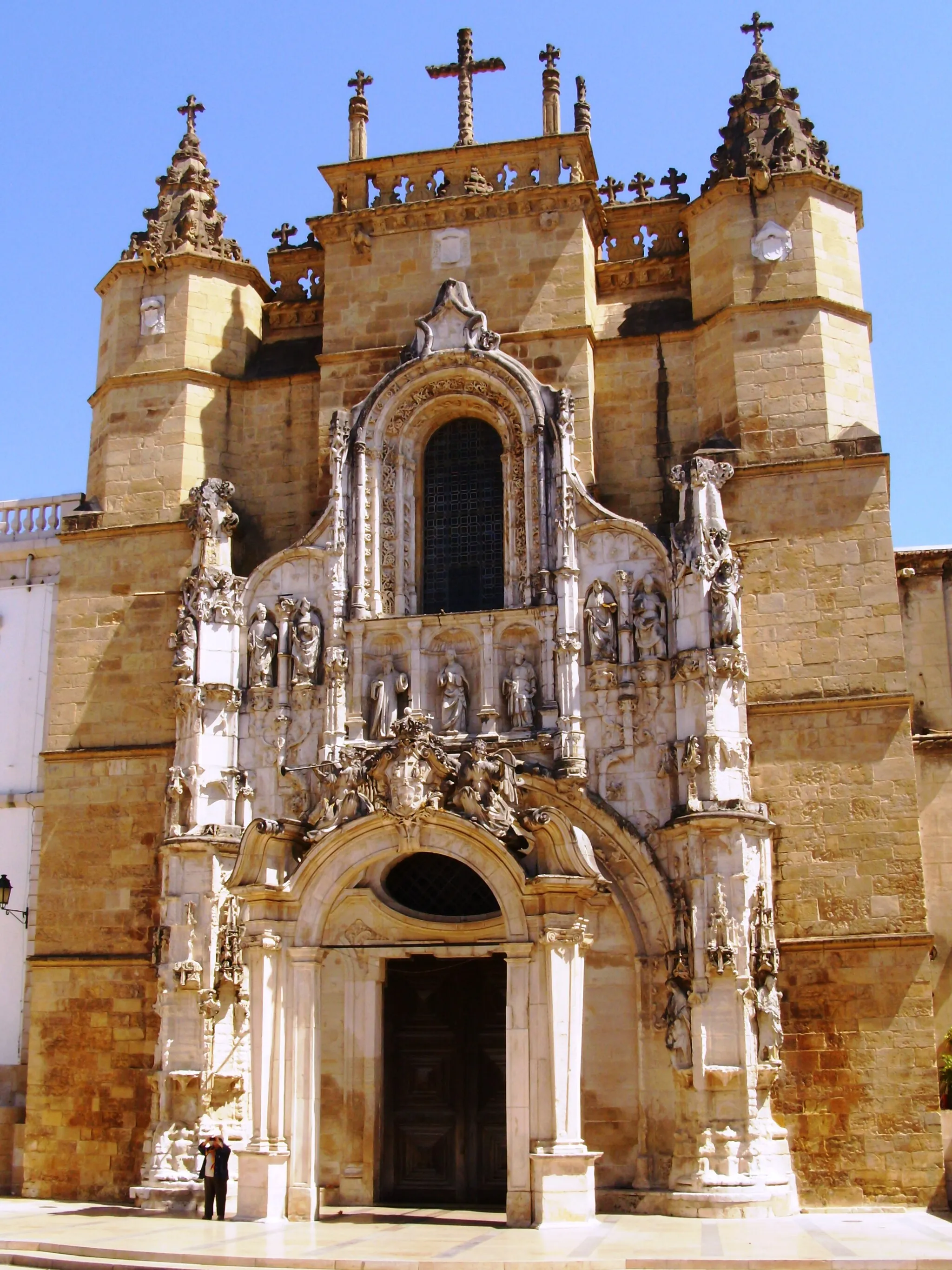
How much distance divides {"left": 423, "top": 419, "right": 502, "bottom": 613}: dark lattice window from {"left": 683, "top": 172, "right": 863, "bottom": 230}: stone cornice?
4534 millimetres

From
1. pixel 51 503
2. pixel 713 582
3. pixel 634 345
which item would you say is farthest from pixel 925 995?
pixel 51 503

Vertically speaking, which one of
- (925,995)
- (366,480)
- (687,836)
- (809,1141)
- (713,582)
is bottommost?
(809,1141)

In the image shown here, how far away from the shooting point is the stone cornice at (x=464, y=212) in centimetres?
2170

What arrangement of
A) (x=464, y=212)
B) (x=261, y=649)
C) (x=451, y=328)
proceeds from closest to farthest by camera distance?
1. (x=261, y=649)
2. (x=451, y=328)
3. (x=464, y=212)

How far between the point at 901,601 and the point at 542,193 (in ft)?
25.2

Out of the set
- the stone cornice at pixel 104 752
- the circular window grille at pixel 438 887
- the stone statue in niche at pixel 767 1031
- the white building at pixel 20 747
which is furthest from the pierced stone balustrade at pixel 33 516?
the stone statue in niche at pixel 767 1031

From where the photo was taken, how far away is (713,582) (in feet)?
62.0

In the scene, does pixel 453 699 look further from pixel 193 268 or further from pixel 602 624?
pixel 193 268

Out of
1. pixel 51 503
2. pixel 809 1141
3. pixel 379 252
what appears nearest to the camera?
pixel 809 1141

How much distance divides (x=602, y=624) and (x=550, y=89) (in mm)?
8514

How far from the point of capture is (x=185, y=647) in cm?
2020

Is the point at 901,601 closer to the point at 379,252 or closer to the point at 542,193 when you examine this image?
the point at 542,193

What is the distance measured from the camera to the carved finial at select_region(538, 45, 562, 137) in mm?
22406

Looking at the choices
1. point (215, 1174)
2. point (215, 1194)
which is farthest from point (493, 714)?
point (215, 1194)
